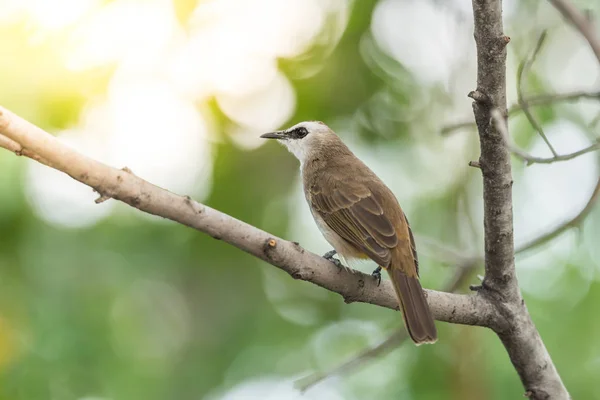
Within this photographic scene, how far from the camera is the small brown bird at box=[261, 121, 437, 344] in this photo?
3.85 m

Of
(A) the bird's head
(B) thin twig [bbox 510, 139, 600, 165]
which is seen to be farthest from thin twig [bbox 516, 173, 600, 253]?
(A) the bird's head

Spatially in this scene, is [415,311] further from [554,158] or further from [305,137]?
[305,137]

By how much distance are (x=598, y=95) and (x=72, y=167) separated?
1.92m

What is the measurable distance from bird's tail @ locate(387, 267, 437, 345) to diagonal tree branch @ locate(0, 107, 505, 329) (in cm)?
6

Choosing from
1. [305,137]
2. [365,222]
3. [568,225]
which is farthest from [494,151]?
[305,137]

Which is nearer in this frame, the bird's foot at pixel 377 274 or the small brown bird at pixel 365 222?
the small brown bird at pixel 365 222

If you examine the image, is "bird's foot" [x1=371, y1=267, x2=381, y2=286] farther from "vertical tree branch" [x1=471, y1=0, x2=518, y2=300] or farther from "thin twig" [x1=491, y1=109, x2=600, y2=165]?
"thin twig" [x1=491, y1=109, x2=600, y2=165]

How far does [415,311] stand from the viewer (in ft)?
12.1

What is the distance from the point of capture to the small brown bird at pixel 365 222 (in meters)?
3.85

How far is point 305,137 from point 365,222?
1.56 m

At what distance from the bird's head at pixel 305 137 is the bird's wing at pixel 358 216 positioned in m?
0.74

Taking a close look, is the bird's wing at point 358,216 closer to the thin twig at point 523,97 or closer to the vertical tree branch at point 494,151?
the vertical tree branch at point 494,151

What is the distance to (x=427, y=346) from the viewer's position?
22.7ft

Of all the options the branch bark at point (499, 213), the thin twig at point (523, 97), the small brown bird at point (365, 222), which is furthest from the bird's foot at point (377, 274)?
the thin twig at point (523, 97)
